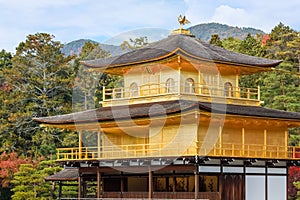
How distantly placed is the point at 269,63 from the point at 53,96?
26.4 m

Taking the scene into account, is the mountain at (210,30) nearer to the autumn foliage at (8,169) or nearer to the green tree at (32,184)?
the autumn foliage at (8,169)

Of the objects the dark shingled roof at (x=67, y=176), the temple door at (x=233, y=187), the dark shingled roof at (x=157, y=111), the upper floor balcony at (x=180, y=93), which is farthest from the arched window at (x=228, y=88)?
the dark shingled roof at (x=67, y=176)

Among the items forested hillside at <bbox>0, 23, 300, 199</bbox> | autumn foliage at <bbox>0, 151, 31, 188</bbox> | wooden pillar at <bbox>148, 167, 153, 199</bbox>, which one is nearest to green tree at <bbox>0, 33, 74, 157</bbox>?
forested hillside at <bbox>0, 23, 300, 199</bbox>

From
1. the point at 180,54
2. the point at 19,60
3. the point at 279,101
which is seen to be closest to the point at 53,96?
the point at 19,60

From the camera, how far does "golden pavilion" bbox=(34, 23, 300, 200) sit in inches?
1244

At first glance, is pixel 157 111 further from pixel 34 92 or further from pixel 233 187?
pixel 34 92

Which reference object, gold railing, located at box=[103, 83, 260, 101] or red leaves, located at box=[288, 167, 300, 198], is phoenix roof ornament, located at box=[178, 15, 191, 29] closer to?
gold railing, located at box=[103, 83, 260, 101]

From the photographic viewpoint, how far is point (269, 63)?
36.3 m

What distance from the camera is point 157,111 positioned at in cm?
3166

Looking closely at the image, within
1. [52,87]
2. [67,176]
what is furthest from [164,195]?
[52,87]

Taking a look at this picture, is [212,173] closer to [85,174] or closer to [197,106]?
[197,106]

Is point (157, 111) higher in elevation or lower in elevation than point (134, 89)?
lower

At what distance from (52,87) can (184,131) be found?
89.6 feet

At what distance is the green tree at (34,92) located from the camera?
181 ft
